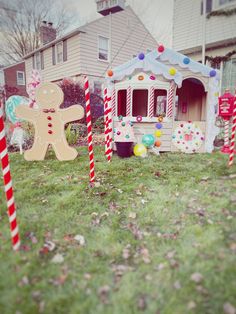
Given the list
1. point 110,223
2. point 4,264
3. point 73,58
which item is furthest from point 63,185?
point 73,58

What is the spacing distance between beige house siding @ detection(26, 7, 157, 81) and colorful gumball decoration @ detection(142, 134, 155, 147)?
9.45 meters

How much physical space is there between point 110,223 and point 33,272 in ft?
4.46

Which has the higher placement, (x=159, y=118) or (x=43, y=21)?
(x=43, y=21)

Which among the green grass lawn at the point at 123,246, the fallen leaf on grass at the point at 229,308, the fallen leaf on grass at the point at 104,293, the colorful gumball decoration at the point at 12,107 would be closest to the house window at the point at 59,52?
the colorful gumball decoration at the point at 12,107

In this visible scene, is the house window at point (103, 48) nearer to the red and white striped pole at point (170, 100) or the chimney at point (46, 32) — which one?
the chimney at point (46, 32)

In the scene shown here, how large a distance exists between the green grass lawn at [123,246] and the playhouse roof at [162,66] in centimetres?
342

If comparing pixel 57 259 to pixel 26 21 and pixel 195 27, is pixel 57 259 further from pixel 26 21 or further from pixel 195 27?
pixel 26 21

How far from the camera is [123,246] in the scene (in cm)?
321

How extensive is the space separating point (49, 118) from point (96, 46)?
11916 mm

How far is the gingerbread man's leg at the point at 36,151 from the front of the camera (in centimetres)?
705

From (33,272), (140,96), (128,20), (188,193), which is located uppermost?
(128,20)

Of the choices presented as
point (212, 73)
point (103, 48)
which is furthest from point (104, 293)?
point (103, 48)

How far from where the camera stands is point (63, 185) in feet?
17.0

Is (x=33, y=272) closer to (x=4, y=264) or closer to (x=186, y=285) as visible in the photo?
(x=4, y=264)
